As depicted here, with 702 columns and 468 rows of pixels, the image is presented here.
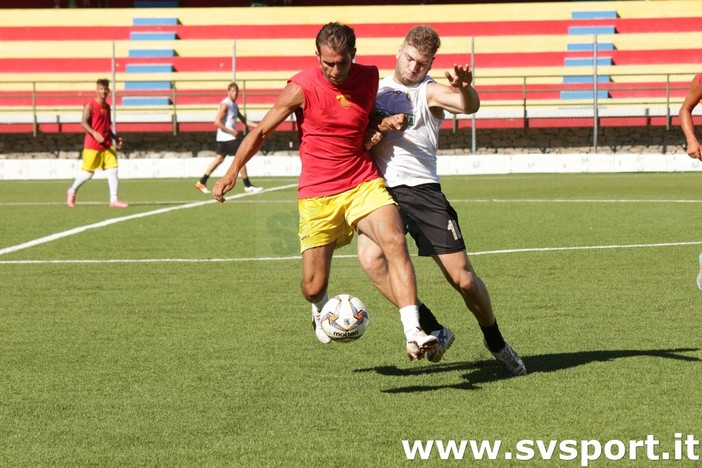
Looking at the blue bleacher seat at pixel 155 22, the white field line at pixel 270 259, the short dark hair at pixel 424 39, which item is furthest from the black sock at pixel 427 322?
the blue bleacher seat at pixel 155 22

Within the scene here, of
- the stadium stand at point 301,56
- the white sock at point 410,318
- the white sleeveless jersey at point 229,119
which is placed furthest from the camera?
the stadium stand at point 301,56

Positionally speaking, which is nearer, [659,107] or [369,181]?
[369,181]

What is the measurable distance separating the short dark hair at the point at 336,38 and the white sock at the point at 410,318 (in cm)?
142

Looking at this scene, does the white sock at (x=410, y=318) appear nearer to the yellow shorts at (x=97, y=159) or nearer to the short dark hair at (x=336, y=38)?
the short dark hair at (x=336, y=38)

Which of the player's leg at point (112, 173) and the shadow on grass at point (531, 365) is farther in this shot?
the player's leg at point (112, 173)

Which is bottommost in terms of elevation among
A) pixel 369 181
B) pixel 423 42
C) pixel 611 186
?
pixel 611 186

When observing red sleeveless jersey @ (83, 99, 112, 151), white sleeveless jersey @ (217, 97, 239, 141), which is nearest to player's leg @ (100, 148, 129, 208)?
red sleeveless jersey @ (83, 99, 112, 151)

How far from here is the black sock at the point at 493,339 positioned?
6370 millimetres

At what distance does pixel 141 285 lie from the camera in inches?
411

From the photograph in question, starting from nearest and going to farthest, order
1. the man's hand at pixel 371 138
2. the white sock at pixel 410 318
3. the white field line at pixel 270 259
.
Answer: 1. the white sock at pixel 410 318
2. the man's hand at pixel 371 138
3. the white field line at pixel 270 259

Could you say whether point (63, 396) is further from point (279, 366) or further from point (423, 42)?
point (423, 42)

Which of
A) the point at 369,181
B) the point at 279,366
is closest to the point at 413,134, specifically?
the point at 369,181

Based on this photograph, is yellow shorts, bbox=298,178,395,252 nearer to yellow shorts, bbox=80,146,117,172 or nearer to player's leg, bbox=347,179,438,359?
player's leg, bbox=347,179,438,359

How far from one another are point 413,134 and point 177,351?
6.62 ft
